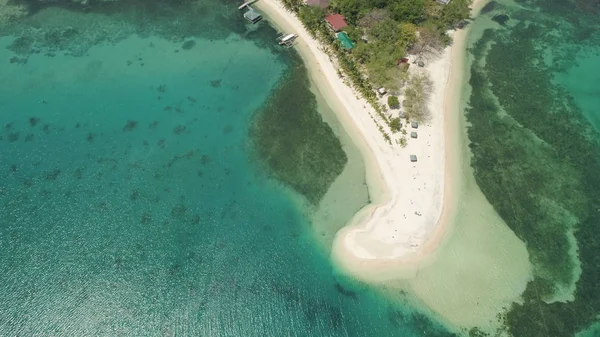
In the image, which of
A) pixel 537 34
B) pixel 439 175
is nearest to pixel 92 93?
pixel 439 175

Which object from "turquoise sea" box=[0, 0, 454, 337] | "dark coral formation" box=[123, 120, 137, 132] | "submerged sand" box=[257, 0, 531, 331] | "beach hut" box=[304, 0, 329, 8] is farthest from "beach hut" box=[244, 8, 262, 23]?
"dark coral formation" box=[123, 120, 137, 132]

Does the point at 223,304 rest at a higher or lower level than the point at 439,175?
lower

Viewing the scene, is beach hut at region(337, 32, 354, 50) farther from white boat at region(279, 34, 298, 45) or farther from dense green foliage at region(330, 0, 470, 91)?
white boat at region(279, 34, 298, 45)

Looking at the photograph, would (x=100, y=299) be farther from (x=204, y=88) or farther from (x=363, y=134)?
(x=363, y=134)

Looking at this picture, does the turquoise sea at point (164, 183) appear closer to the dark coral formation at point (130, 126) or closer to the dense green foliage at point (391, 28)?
the dark coral formation at point (130, 126)

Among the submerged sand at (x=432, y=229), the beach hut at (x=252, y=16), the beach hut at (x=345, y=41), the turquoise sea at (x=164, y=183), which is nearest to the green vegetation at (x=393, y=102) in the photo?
the submerged sand at (x=432, y=229)
